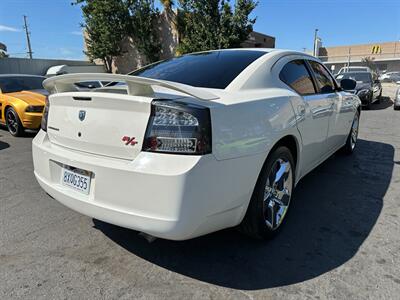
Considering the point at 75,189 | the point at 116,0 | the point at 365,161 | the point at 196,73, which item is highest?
the point at 116,0

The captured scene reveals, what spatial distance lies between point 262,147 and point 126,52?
28.6 meters

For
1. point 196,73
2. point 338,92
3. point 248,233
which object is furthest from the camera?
point 338,92

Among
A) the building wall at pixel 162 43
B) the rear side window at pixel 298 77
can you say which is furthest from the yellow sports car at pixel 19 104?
the building wall at pixel 162 43

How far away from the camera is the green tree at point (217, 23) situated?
852 inches

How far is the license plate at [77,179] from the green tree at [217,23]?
67.9ft

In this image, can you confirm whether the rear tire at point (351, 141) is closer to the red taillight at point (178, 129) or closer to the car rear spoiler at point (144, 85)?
the car rear spoiler at point (144, 85)

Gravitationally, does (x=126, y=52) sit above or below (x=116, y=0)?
below

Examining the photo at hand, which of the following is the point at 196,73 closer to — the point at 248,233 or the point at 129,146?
the point at 129,146

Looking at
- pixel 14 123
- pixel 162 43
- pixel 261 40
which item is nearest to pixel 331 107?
pixel 14 123

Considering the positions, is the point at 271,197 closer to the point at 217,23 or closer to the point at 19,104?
the point at 19,104

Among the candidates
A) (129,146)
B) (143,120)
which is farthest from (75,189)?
(143,120)

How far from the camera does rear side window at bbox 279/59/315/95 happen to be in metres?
3.06

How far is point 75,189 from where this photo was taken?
2.30m

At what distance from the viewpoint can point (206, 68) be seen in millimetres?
2941
